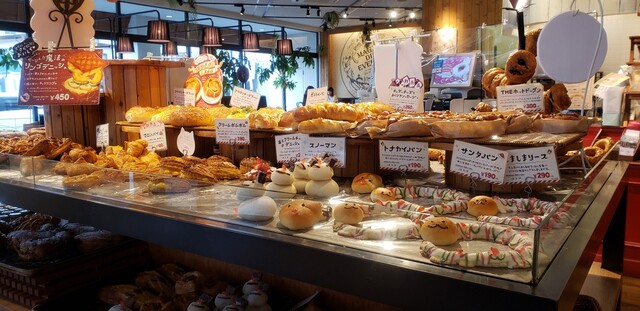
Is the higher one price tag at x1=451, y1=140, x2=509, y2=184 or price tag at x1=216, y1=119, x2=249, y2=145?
price tag at x1=216, y1=119, x2=249, y2=145

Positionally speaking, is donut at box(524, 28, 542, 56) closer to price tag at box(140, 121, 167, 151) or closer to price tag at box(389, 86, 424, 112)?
price tag at box(389, 86, 424, 112)

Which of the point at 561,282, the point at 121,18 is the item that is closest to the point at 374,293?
the point at 561,282

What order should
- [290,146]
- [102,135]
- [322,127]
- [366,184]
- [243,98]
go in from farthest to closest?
[243,98] → [102,135] → [290,146] → [322,127] → [366,184]

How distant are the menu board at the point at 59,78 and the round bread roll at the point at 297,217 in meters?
1.84

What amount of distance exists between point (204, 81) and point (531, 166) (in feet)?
6.71

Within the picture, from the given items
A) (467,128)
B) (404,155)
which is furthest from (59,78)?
(467,128)

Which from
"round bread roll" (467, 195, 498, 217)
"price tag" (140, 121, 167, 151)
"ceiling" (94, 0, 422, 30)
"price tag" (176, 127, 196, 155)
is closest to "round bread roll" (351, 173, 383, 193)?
"round bread roll" (467, 195, 498, 217)

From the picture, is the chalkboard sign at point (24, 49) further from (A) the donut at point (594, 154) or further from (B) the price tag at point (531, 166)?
(A) the donut at point (594, 154)

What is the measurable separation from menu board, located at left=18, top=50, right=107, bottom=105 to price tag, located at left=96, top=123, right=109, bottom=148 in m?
0.15

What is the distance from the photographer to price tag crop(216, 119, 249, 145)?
88.6 inches

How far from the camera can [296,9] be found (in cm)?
1189

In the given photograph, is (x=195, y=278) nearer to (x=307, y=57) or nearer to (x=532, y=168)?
(x=532, y=168)

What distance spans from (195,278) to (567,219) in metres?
1.51

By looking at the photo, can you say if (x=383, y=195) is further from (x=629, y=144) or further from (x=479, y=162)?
(x=629, y=144)
